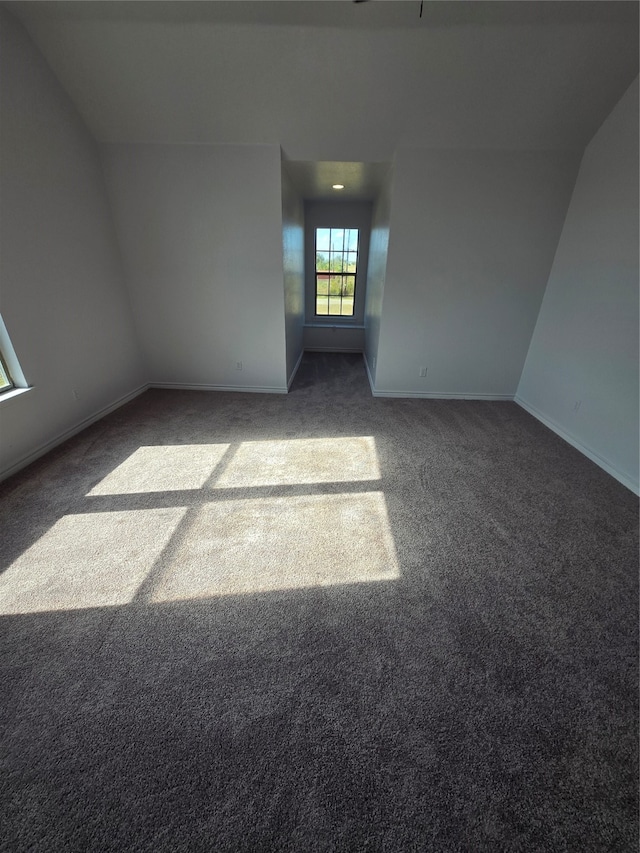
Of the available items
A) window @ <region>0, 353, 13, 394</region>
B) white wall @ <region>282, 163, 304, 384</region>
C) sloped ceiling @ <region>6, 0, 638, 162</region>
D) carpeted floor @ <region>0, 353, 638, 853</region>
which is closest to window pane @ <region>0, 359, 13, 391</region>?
window @ <region>0, 353, 13, 394</region>

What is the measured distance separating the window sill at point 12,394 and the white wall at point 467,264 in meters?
3.32

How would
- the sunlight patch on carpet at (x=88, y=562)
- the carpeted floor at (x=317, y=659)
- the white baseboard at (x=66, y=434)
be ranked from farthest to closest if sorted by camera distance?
the white baseboard at (x=66, y=434) < the sunlight patch on carpet at (x=88, y=562) < the carpeted floor at (x=317, y=659)

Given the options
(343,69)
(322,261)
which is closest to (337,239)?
(322,261)

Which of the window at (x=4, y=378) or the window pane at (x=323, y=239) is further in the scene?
the window pane at (x=323, y=239)

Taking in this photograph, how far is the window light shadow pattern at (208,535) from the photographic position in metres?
1.53

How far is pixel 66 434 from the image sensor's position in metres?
2.79

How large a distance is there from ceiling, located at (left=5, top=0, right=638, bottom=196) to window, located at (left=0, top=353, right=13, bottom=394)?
2.36 meters

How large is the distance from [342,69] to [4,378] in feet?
11.4

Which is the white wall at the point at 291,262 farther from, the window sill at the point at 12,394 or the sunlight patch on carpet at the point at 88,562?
the sunlight patch on carpet at the point at 88,562

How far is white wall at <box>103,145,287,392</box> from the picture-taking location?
120 inches

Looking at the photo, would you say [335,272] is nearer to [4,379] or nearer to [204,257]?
[204,257]

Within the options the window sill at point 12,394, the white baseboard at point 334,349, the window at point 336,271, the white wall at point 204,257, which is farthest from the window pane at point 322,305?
the window sill at point 12,394

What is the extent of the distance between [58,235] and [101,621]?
9.96 feet

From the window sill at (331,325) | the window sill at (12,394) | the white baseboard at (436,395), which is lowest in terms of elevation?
the white baseboard at (436,395)
